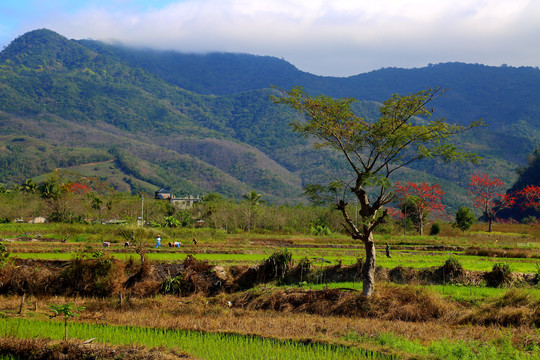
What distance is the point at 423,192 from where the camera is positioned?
6400cm

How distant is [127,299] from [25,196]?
2435 inches

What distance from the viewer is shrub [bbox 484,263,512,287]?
22.0m

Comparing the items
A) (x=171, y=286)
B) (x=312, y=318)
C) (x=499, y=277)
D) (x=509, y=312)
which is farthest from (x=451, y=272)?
(x=171, y=286)

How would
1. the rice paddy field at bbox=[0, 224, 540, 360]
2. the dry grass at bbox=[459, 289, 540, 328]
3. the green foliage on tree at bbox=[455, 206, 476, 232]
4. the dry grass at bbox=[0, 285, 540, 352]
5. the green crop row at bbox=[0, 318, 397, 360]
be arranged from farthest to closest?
the green foliage on tree at bbox=[455, 206, 476, 232] → the dry grass at bbox=[459, 289, 540, 328] → the dry grass at bbox=[0, 285, 540, 352] → the rice paddy field at bbox=[0, 224, 540, 360] → the green crop row at bbox=[0, 318, 397, 360]

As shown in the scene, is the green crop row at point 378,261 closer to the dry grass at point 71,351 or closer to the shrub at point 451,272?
the shrub at point 451,272

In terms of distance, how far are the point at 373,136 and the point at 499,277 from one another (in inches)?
353

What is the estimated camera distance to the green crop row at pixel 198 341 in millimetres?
12703

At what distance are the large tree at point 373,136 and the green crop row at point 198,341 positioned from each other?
6.05 metres

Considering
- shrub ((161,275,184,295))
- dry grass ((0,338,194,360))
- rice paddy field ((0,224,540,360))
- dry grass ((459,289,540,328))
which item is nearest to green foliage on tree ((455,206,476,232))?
rice paddy field ((0,224,540,360))

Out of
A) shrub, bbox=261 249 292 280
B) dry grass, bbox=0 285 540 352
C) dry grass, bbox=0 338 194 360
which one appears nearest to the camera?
dry grass, bbox=0 338 194 360

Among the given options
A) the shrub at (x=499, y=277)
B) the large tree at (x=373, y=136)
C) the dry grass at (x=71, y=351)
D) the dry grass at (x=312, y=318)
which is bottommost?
the dry grass at (x=312, y=318)

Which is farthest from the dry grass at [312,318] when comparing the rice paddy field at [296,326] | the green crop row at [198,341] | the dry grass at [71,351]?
the dry grass at [71,351]

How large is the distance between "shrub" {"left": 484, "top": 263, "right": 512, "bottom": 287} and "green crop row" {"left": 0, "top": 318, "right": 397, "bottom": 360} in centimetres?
1170

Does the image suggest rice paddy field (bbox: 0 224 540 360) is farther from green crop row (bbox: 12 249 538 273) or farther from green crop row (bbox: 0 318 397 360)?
green crop row (bbox: 12 249 538 273)
